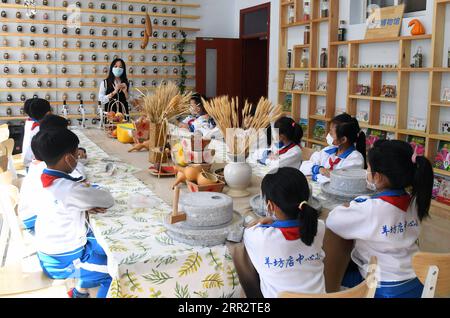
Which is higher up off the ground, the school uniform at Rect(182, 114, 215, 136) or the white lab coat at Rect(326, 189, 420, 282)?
the school uniform at Rect(182, 114, 215, 136)

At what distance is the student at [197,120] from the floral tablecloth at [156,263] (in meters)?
2.72

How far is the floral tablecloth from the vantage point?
5.09ft

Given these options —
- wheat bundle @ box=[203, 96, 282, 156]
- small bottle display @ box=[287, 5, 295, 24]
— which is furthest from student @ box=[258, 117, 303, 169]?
small bottle display @ box=[287, 5, 295, 24]

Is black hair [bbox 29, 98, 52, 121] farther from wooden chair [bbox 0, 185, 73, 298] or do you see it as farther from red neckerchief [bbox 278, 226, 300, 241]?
red neckerchief [bbox 278, 226, 300, 241]

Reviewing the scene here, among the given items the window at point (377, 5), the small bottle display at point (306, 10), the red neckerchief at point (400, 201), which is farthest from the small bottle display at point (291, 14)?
the red neckerchief at point (400, 201)

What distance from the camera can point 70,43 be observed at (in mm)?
7562

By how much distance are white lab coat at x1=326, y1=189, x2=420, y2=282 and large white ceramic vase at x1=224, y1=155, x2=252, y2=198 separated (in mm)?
505

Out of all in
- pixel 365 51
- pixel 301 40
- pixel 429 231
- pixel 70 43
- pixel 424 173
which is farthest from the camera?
pixel 70 43

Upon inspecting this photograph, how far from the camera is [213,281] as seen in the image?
5.50ft

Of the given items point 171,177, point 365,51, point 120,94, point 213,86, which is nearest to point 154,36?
point 213,86

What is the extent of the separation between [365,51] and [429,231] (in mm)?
3293

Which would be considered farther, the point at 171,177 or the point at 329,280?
the point at 171,177
